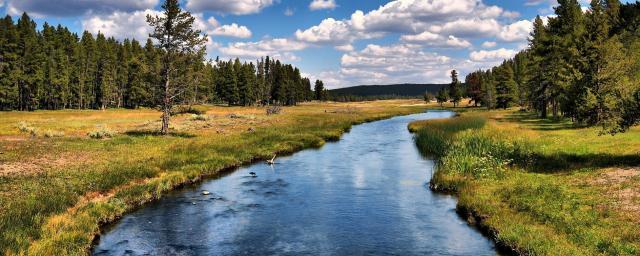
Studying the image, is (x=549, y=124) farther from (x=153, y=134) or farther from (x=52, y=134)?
(x=52, y=134)

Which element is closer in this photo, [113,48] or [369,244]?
[369,244]

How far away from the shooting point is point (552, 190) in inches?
851

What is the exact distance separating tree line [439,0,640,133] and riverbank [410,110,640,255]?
8.93 ft

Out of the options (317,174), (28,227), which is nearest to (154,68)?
(317,174)

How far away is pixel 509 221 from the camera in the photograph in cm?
1842

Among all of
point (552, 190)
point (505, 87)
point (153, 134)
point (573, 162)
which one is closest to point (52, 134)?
point (153, 134)

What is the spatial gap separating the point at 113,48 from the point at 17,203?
110 meters

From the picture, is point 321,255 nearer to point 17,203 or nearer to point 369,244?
point 369,244

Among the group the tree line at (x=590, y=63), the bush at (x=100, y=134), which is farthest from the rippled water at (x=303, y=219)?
the bush at (x=100, y=134)

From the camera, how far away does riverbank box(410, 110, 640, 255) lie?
1566cm

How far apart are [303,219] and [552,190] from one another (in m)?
11.2

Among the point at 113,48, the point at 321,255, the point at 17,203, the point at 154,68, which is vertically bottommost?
the point at 321,255

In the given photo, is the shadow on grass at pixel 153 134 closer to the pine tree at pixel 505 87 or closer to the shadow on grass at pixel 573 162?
the shadow on grass at pixel 573 162

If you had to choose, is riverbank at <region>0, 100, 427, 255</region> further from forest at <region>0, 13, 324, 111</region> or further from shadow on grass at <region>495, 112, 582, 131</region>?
shadow on grass at <region>495, 112, 582, 131</region>
